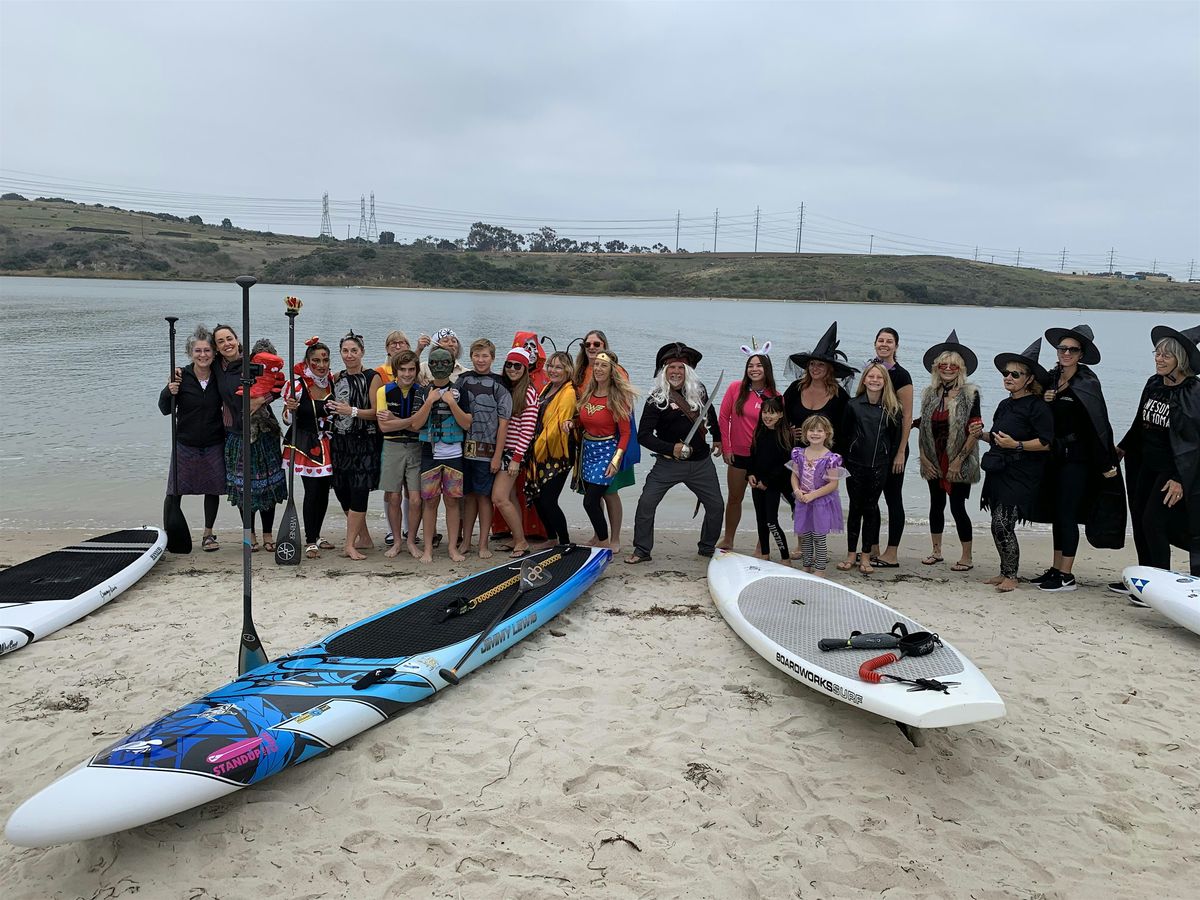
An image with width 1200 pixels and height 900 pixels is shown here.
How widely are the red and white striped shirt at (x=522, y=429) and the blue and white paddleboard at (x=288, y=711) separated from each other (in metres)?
1.22

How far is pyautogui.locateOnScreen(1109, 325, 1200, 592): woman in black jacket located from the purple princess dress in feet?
7.15

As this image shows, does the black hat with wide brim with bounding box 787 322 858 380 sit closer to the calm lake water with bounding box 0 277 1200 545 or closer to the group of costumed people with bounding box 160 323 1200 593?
the group of costumed people with bounding box 160 323 1200 593

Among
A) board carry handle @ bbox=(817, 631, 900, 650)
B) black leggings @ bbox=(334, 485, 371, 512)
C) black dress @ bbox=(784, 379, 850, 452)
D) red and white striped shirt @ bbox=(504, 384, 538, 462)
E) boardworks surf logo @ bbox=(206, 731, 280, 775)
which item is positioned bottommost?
boardworks surf logo @ bbox=(206, 731, 280, 775)

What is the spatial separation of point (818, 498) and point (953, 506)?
135 cm

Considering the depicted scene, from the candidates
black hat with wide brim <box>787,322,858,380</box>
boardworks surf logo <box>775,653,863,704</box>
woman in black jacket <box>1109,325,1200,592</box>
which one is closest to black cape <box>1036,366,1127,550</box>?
woman in black jacket <box>1109,325,1200,592</box>

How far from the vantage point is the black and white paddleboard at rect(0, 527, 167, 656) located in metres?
5.07

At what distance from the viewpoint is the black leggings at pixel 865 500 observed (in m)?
6.25

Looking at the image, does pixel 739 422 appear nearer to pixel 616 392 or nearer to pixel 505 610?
pixel 616 392

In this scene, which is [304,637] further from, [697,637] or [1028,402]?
[1028,402]

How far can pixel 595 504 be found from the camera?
682cm

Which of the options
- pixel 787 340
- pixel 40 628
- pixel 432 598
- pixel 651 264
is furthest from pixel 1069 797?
pixel 651 264

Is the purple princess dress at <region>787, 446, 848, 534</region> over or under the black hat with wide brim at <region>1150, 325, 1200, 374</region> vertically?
under

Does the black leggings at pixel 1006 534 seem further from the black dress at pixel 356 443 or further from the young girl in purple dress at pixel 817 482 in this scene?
the black dress at pixel 356 443

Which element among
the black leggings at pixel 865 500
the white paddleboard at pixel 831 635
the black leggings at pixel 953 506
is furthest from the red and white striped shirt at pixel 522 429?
the black leggings at pixel 953 506
